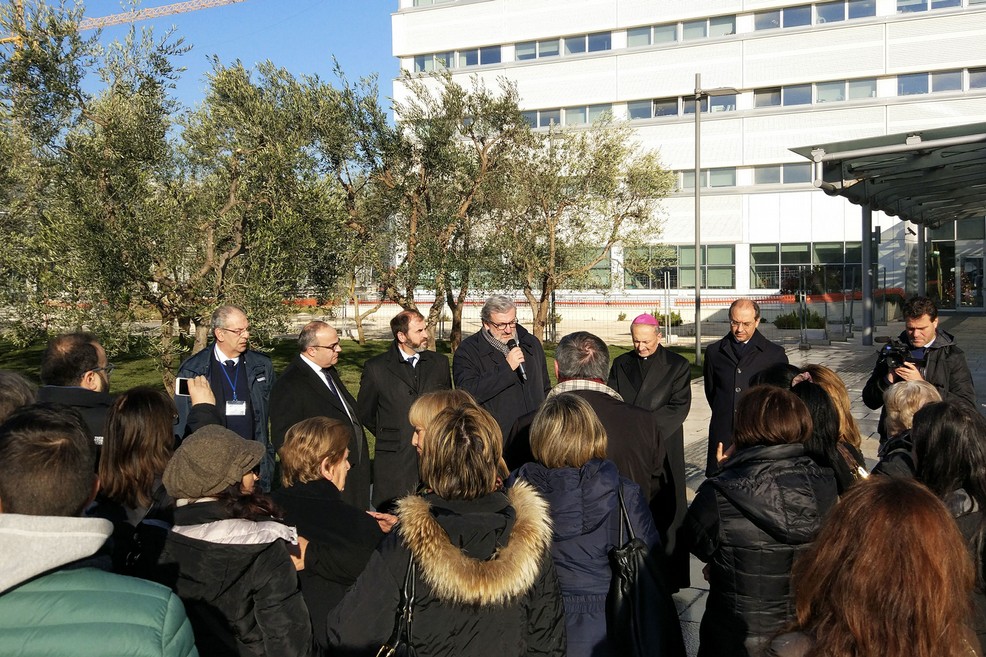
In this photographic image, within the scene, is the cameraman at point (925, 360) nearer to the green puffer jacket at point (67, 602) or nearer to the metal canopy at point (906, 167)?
the green puffer jacket at point (67, 602)

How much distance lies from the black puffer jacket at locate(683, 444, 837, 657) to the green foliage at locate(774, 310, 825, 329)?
3064 centimetres

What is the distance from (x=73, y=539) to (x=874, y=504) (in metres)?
1.75

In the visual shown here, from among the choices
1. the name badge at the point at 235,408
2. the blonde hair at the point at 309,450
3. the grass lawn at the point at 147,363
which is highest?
the blonde hair at the point at 309,450

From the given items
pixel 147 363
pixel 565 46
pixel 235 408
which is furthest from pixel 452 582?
pixel 565 46

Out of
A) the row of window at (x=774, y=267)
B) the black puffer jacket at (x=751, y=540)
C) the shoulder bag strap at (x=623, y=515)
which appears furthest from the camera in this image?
the row of window at (x=774, y=267)

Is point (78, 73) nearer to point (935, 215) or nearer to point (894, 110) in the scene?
point (935, 215)

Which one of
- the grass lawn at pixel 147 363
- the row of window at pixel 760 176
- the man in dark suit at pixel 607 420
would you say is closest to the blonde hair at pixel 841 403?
the man in dark suit at pixel 607 420

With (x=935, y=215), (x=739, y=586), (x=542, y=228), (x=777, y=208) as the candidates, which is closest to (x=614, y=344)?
(x=542, y=228)

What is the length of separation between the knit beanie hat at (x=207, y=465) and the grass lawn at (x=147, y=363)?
12.1 meters

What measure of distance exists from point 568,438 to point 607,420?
94 cm

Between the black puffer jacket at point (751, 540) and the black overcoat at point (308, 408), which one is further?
the black overcoat at point (308, 408)

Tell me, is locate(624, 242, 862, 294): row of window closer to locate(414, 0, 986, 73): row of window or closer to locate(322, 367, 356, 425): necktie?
locate(414, 0, 986, 73): row of window

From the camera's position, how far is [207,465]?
294 centimetres

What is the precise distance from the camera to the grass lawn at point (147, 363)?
58.3ft
